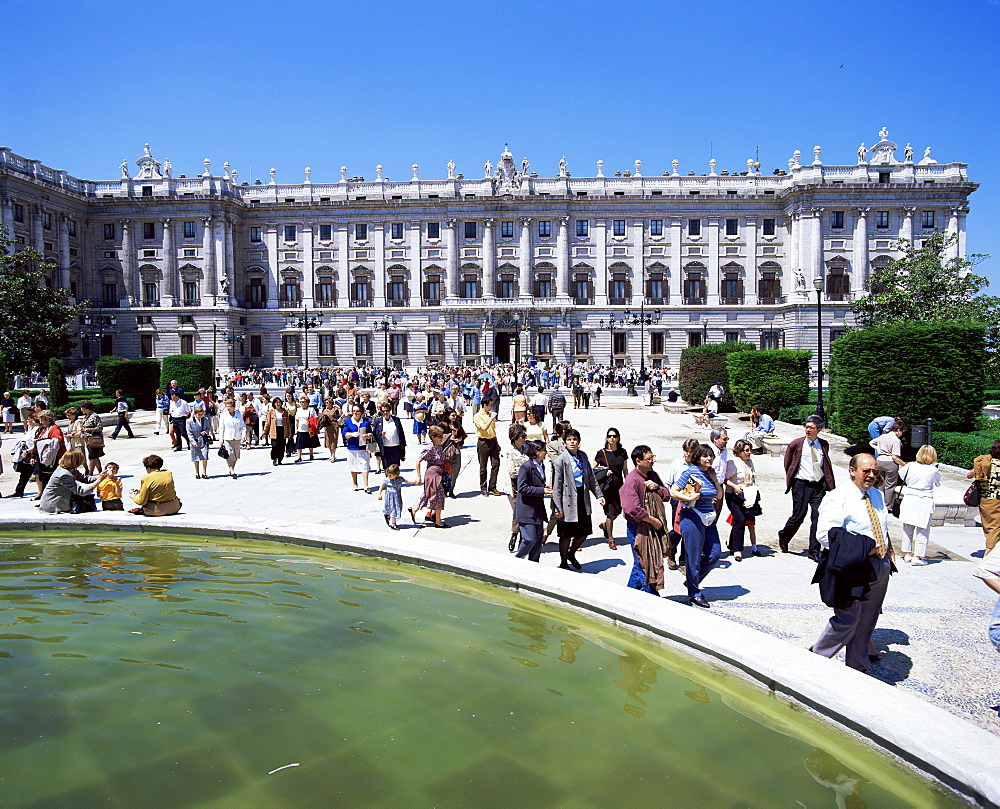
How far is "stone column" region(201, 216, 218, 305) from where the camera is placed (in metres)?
58.3

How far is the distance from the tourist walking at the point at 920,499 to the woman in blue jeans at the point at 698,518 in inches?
101

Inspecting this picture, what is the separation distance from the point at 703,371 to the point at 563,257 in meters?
30.6

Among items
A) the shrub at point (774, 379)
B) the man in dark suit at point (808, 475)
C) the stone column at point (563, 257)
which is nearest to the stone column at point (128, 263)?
the stone column at point (563, 257)

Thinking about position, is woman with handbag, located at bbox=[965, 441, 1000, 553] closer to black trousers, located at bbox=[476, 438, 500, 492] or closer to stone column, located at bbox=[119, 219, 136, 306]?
black trousers, located at bbox=[476, 438, 500, 492]

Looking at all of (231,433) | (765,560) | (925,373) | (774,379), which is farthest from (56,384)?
(925,373)

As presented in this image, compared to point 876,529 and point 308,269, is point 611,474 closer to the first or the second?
point 876,529

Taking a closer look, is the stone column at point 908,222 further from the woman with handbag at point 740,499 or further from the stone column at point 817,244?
the woman with handbag at point 740,499

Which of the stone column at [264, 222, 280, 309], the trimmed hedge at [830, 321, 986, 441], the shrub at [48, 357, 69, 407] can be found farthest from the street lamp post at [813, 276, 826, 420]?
the stone column at [264, 222, 280, 309]

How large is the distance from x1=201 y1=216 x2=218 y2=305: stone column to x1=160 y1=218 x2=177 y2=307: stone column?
230cm

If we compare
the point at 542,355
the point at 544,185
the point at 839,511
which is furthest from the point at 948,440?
the point at 544,185

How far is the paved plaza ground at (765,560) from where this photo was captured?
18.8 ft

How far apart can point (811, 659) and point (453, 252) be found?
56.3 meters

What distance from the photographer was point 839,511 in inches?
211

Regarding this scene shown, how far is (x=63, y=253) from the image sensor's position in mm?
55531
